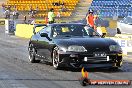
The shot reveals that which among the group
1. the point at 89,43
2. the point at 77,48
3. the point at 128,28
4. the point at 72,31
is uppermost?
the point at 72,31

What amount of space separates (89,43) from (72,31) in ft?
4.73

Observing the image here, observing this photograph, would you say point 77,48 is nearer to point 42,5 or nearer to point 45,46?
point 45,46

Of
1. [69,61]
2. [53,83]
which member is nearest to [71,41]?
[69,61]

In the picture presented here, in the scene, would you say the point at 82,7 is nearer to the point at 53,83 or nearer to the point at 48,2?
the point at 48,2

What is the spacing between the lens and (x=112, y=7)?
5488 cm

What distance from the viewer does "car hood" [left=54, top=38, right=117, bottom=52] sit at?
439 inches

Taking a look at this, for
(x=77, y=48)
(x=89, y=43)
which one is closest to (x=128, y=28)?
(x=89, y=43)

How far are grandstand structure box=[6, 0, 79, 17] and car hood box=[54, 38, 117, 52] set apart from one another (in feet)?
140

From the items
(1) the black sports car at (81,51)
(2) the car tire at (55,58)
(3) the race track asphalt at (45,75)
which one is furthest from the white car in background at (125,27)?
(2) the car tire at (55,58)

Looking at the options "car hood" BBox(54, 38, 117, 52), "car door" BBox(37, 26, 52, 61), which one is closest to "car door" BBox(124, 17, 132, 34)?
"car door" BBox(37, 26, 52, 61)

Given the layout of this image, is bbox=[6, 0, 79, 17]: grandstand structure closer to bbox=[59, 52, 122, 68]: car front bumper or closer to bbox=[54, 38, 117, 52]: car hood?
bbox=[54, 38, 117, 52]: car hood

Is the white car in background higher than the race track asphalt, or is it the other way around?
the race track asphalt

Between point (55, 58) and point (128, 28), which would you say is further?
point (128, 28)

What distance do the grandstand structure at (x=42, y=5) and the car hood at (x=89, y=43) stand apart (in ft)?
140
